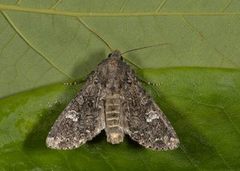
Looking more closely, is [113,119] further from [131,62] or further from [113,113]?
[131,62]

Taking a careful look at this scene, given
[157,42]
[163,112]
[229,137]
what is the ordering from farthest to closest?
[157,42]
[163,112]
[229,137]

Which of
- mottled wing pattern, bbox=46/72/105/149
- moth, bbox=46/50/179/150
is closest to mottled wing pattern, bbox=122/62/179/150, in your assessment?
moth, bbox=46/50/179/150

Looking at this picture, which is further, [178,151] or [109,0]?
[109,0]

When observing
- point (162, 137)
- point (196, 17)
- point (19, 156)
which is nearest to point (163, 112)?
point (162, 137)

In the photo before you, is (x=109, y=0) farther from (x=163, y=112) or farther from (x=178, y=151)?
(x=178, y=151)

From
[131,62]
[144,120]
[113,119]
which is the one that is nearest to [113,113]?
[113,119]

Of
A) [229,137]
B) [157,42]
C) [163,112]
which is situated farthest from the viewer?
[157,42]

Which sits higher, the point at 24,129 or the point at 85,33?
the point at 85,33

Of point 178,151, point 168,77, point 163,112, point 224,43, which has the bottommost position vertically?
point 178,151

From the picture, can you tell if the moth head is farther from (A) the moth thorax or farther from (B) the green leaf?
(A) the moth thorax
